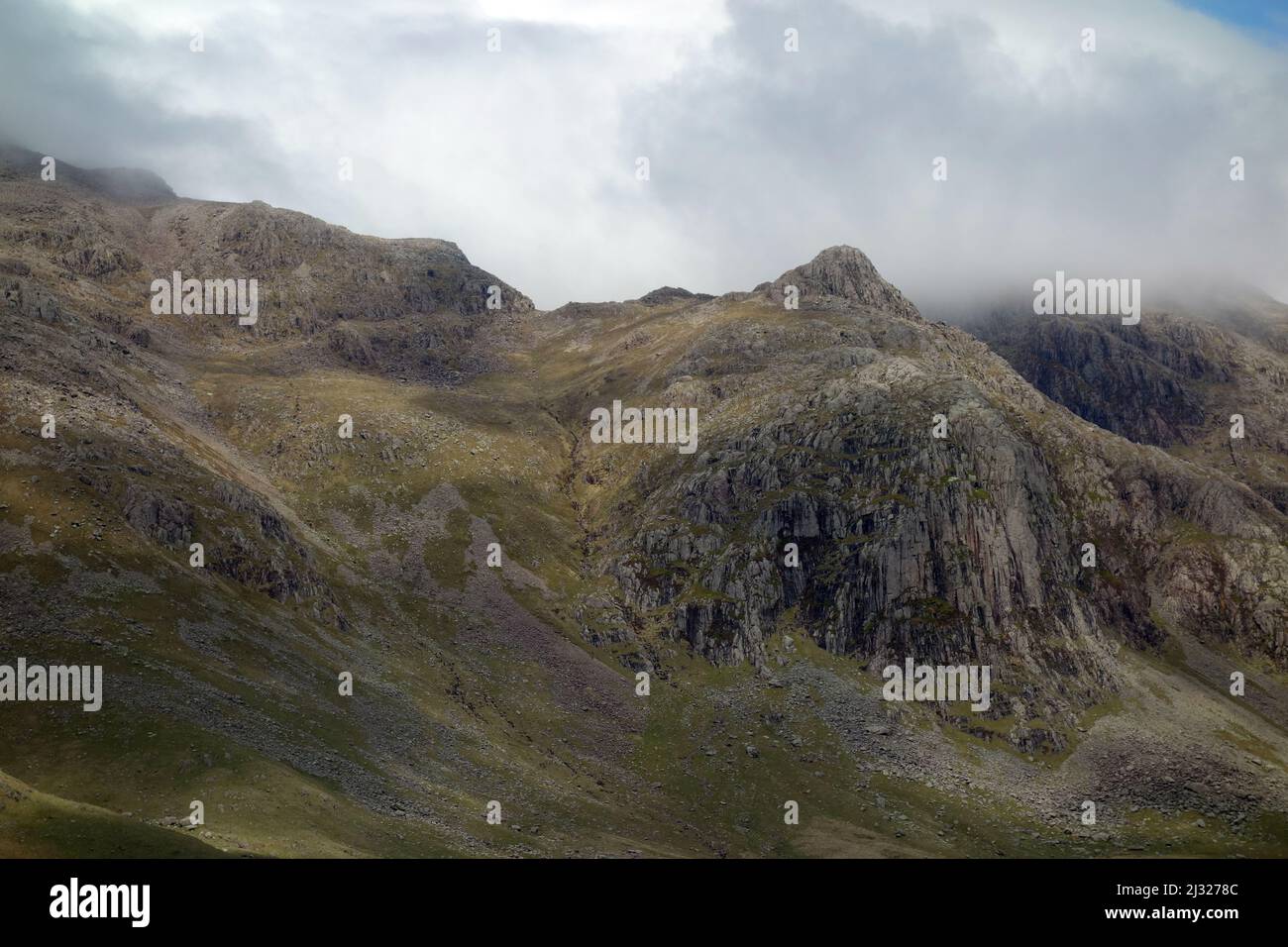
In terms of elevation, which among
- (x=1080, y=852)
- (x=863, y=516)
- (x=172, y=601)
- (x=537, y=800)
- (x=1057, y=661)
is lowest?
(x=1080, y=852)

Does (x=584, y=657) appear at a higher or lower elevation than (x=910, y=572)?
lower

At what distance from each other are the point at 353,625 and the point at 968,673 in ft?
349

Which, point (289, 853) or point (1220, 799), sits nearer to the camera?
point (289, 853)

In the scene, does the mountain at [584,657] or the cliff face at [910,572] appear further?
the cliff face at [910,572]

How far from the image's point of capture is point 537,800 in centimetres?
11944

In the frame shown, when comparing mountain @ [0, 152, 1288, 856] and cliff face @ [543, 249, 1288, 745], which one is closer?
mountain @ [0, 152, 1288, 856]

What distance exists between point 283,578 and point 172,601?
1096 inches

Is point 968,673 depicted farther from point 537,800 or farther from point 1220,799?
point 537,800

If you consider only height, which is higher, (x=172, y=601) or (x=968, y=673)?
(x=172, y=601)

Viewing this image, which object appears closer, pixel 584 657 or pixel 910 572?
pixel 584 657
